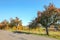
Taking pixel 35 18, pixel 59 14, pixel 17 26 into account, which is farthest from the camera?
pixel 17 26

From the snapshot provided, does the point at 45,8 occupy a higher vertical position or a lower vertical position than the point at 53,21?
higher

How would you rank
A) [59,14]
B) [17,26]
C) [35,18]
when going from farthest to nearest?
[17,26]
[35,18]
[59,14]

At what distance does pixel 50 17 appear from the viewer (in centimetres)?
4459

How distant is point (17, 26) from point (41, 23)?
1648 inches

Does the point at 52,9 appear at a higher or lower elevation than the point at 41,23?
higher

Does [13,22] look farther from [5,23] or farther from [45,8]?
[45,8]

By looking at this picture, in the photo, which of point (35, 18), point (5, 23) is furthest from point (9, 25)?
point (35, 18)

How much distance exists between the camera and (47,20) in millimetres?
44719

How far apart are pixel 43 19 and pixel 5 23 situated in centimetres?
4909

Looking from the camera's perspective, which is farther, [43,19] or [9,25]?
[9,25]

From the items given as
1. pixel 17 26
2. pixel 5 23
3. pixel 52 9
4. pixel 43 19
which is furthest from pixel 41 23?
pixel 5 23

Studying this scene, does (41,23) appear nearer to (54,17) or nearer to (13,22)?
(54,17)

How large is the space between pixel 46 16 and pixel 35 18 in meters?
3.98

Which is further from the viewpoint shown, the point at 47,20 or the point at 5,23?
the point at 5,23
